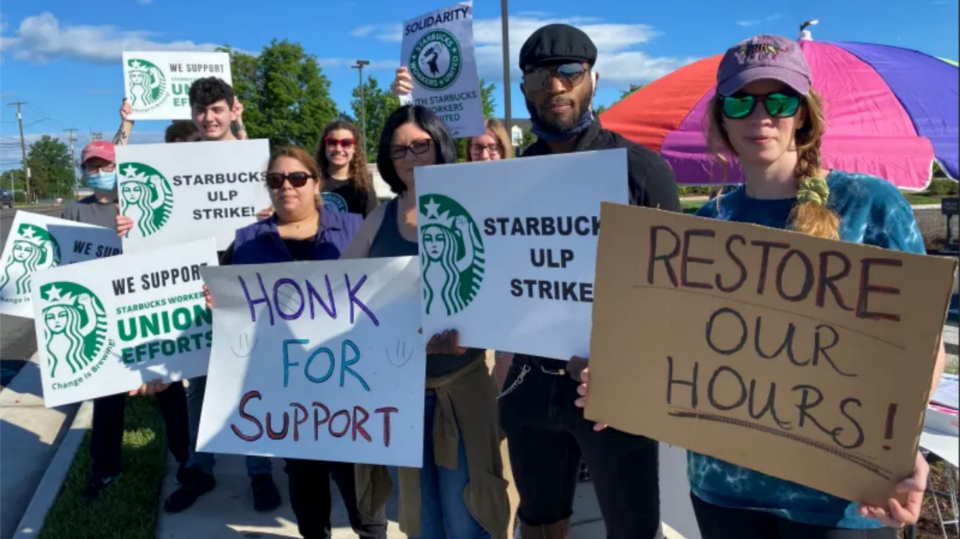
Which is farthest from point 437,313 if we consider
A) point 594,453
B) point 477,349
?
point 594,453

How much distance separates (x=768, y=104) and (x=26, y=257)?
405 centimetres

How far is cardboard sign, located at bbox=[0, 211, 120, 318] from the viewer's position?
13.6 ft

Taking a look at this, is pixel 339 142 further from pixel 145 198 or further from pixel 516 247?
pixel 516 247

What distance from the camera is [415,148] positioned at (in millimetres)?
2703

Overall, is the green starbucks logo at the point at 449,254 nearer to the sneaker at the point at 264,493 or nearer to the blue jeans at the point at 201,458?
the blue jeans at the point at 201,458

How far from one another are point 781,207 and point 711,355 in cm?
40

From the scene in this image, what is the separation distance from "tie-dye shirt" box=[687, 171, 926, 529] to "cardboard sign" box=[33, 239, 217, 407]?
7.76 feet

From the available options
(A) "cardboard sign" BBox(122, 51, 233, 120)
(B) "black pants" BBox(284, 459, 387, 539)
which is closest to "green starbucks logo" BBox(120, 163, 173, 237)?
(B) "black pants" BBox(284, 459, 387, 539)

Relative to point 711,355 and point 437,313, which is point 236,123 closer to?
point 437,313

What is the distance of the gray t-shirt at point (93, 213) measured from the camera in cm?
433

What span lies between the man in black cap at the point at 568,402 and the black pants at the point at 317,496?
1.00 meters

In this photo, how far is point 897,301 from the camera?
4.70 ft

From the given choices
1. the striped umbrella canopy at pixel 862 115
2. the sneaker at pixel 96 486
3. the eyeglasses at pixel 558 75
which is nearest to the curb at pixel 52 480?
the sneaker at pixel 96 486

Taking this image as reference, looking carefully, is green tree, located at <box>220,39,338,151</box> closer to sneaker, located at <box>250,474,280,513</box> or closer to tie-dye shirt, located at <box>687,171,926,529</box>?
sneaker, located at <box>250,474,280,513</box>
